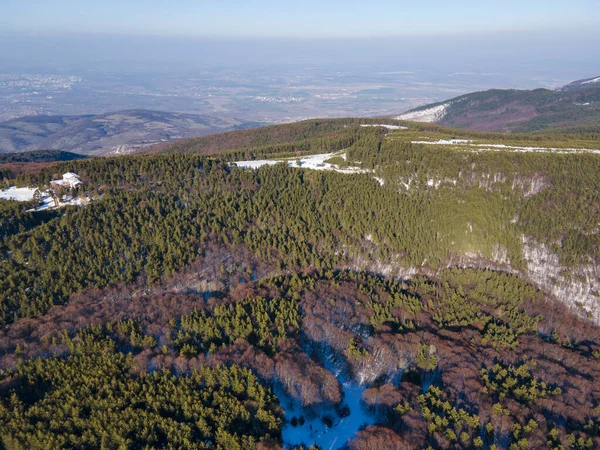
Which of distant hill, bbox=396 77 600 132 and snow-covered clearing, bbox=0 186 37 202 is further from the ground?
distant hill, bbox=396 77 600 132

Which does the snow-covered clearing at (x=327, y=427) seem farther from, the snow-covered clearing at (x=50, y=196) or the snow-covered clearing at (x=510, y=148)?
the snow-covered clearing at (x=510, y=148)

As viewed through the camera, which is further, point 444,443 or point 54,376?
point 54,376

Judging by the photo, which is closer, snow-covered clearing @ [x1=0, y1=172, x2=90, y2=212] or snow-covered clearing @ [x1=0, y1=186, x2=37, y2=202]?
snow-covered clearing @ [x1=0, y1=172, x2=90, y2=212]

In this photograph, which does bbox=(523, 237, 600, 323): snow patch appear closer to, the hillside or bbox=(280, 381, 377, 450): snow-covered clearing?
the hillside

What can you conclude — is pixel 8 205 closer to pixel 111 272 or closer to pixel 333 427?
pixel 111 272

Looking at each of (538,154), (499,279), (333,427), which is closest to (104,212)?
(333,427)

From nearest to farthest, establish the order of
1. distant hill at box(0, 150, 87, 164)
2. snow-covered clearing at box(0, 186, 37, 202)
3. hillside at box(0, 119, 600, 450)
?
hillside at box(0, 119, 600, 450) < snow-covered clearing at box(0, 186, 37, 202) < distant hill at box(0, 150, 87, 164)

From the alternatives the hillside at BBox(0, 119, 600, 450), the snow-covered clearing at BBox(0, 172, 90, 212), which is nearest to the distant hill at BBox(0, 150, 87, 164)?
the hillside at BBox(0, 119, 600, 450)
